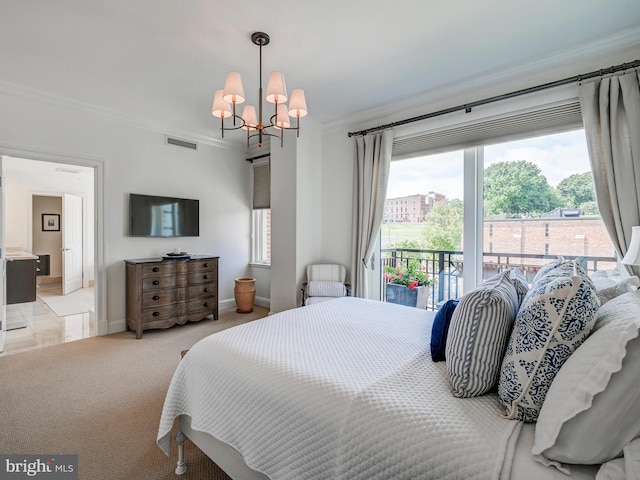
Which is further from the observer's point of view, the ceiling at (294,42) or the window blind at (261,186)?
the window blind at (261,186)

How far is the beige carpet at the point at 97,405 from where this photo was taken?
1.74 meters

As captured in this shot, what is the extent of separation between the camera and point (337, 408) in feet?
3.59

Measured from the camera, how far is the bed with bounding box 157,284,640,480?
91 centimetres

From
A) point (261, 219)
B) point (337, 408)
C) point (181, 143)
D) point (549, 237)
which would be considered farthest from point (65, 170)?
point (549, 237)

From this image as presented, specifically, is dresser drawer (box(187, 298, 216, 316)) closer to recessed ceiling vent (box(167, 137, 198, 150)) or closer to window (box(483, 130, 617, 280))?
recessed ceiling vent (box(167, 137, 198, 150))

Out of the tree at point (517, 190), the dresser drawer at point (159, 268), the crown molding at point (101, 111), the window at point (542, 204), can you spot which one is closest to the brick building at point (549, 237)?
the window at point (542, 204)

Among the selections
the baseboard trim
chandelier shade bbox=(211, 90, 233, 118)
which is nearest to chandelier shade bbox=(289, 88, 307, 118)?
chandelier shade bbox=(211, 90, 233, 118)

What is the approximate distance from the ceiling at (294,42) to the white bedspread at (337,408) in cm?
209

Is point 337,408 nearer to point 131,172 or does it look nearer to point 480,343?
point 480,343

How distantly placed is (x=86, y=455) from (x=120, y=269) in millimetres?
2599

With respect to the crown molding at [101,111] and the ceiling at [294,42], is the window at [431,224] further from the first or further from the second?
the crown molding at [101,111]

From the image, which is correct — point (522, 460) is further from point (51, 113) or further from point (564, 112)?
point (51, 113)

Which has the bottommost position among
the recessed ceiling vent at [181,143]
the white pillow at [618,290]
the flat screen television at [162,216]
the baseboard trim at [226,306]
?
the baseboard trim at [226,306]

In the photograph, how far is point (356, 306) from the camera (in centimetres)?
245
